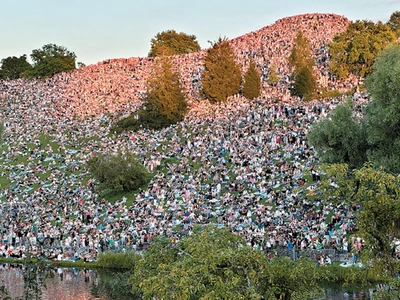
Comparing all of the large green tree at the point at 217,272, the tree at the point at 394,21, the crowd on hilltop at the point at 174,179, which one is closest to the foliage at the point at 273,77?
the crowd on hilltop at the point at 174,179

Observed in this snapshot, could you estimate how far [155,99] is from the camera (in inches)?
3046

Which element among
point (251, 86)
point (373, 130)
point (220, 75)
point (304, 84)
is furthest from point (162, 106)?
point (373, 130)

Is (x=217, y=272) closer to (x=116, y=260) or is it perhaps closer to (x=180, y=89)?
(x=116, y=260)

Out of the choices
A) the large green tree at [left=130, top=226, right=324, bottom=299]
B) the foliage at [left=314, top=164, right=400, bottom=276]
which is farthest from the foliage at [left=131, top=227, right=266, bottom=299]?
the foliage at [left=314, top=164, right=400, bottom=276]

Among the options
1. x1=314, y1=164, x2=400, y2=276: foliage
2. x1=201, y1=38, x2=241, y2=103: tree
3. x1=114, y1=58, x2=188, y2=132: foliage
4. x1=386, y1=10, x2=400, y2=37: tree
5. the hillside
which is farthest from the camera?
x1=386, y1=10, x2=400, y2=37: tree

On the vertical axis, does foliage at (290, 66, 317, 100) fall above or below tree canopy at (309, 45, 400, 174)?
above

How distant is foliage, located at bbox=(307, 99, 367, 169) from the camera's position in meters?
41.2

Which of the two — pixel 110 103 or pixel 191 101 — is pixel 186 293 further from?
pixel 110 103

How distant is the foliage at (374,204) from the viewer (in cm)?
1769

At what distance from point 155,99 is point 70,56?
1928 inches

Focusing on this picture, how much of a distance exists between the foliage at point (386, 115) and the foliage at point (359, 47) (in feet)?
126

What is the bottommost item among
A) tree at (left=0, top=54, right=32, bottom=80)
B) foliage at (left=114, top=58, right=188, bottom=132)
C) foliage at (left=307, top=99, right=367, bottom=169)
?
foliage at (left=307, top=99, right=367, bottom=169)

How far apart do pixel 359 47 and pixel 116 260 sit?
46.7 m

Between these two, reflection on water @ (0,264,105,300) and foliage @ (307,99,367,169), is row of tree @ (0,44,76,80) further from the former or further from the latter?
foliage @ (307,99,367,169)
